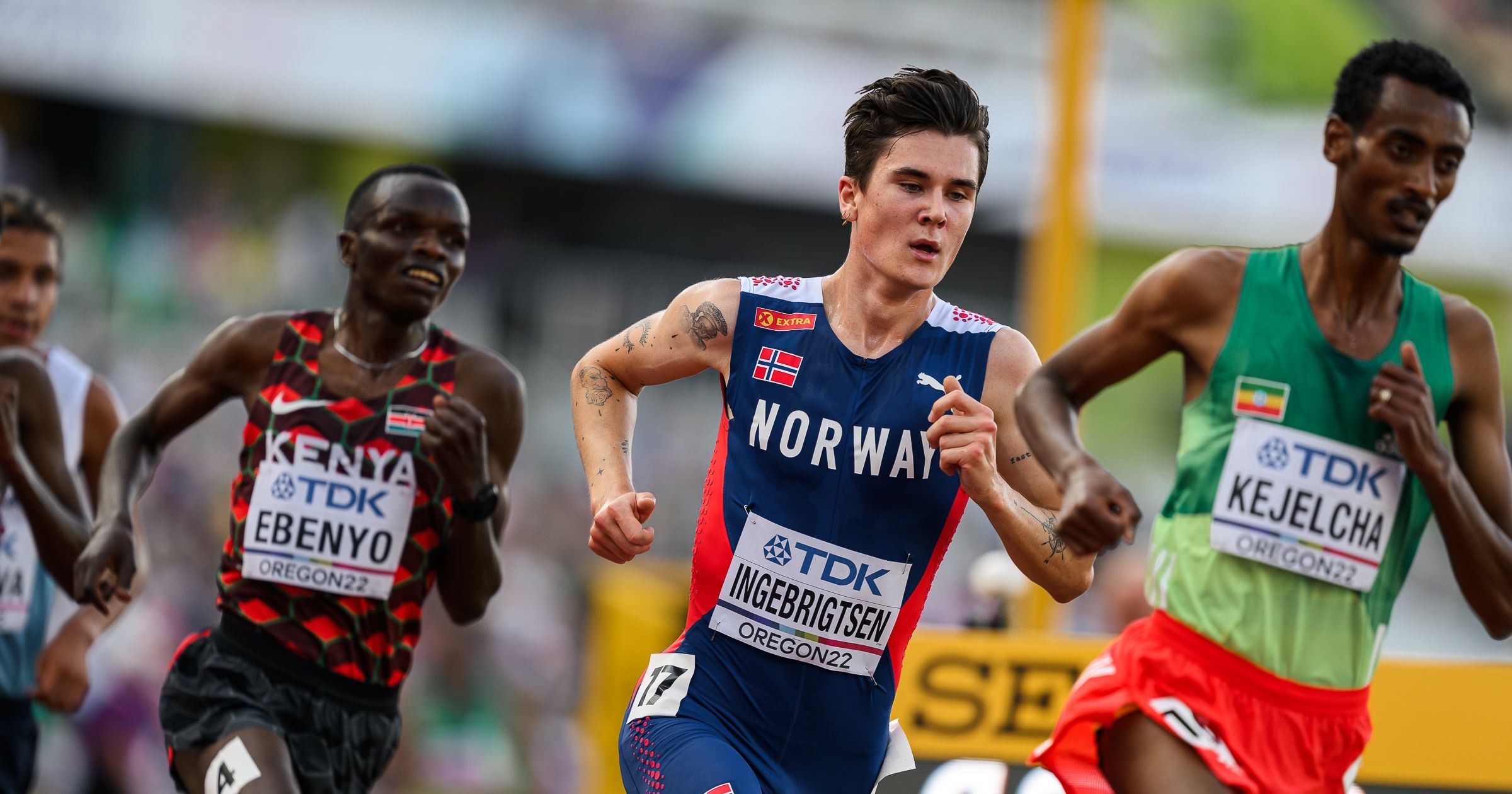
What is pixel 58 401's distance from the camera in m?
6.03

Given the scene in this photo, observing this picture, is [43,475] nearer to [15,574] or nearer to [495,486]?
[15,574]

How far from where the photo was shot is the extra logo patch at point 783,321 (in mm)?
4438

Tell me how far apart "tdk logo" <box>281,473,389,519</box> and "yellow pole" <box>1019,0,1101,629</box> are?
4.22 meters

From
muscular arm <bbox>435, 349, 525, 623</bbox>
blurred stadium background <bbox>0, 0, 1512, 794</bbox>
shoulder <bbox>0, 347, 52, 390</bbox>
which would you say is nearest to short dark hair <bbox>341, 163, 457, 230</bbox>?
muscular arm <bbox>435, 349, 525, 623</bbox>

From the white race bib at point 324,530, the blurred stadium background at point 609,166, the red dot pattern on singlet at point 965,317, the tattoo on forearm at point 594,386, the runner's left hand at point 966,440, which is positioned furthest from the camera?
the blurred stadium background at point 609,166

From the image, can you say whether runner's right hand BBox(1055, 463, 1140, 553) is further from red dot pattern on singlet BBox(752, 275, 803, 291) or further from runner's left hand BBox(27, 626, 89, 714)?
runner's left hand BBox(27, 626, 89, 714)

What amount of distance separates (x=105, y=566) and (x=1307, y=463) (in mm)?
3454

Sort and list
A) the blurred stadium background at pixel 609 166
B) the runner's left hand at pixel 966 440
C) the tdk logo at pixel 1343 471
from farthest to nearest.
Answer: the blurred stadium background at pixel 609 166, the tdk logo at pixel 1343 471, the runner's left hand at pixel 966 440

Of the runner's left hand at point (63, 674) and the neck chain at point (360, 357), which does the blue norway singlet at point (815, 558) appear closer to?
the neck chain at point (360, 357)

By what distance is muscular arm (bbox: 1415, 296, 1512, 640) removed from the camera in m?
4.18

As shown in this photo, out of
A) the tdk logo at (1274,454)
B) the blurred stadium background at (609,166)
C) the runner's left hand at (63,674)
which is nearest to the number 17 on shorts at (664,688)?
the tdk logo at (1274,454)

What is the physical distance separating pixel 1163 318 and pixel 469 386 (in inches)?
88.6

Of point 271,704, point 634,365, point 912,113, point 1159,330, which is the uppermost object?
point 912,113

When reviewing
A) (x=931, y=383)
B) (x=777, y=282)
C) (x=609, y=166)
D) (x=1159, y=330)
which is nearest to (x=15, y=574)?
(x=777, y=282)
